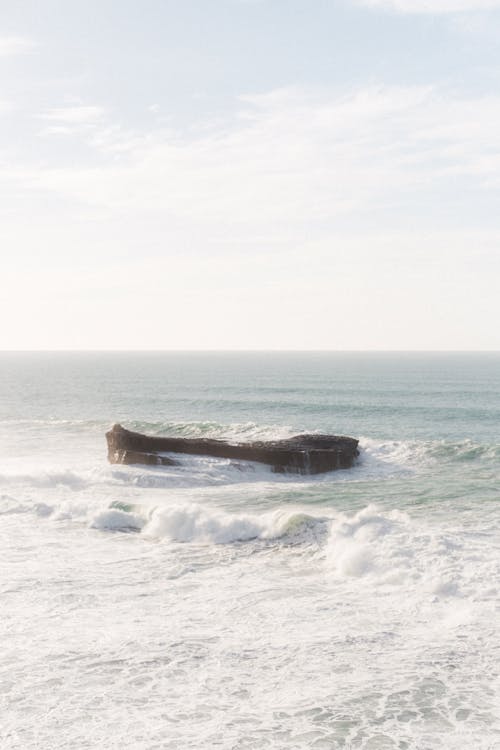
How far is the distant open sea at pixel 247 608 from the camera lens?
9.59 m

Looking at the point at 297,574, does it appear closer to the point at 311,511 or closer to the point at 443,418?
the point at 311,511

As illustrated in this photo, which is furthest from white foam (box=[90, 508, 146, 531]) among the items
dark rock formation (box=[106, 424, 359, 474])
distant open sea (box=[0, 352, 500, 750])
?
dark rock formation (box=[106, 424, 359, 474])

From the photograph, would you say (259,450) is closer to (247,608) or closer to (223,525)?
(223,525)

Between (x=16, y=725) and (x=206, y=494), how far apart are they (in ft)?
54.7

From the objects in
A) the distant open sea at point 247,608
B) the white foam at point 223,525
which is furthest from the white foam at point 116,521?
the white foam at point 223,525

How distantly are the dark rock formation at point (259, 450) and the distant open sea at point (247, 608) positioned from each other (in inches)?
27.3

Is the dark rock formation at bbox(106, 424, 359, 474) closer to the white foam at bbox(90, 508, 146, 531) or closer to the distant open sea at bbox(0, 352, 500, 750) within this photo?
the distant open sea at bbox(0, 352, 500, 750)

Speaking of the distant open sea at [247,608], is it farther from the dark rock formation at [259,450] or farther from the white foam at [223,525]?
the dark rock formation at [259,450]

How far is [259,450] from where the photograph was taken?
3025 cm

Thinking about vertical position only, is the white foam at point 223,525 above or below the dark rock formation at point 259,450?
below

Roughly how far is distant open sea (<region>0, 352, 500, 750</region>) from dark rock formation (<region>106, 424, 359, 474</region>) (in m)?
0.69

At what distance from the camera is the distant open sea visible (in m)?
9.59

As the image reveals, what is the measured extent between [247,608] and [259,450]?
54.5 ft

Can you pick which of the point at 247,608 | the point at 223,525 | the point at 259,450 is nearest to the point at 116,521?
the point at 223,525
